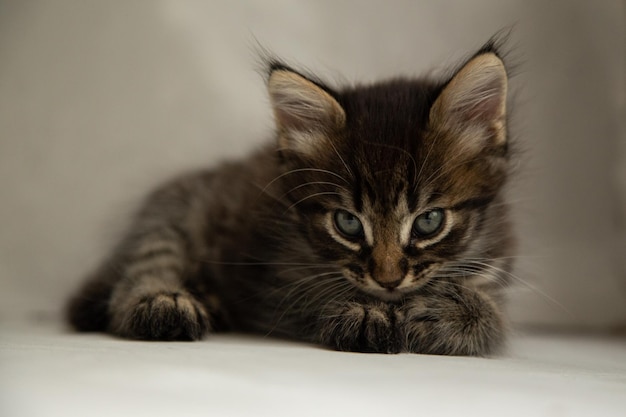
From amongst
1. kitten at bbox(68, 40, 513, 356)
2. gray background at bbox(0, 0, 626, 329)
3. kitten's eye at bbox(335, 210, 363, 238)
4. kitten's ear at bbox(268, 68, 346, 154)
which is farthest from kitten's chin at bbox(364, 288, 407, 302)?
gray background at bbox(0, 0, 626, 329)

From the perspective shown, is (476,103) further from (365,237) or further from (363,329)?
(363,329)

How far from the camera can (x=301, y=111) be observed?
7.35 feet

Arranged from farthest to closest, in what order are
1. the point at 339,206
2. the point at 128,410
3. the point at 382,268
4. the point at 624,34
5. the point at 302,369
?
the point at 624,34 → the point at 339,206 → the point at 382,268 → the point at 302,369 → the point at 128,410

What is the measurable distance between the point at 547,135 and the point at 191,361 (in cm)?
187

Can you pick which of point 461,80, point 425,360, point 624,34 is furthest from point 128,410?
point 624,34

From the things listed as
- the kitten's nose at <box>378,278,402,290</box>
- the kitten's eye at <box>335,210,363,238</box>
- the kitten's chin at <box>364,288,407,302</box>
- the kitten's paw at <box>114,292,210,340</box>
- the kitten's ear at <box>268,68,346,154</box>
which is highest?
the kitten's ear at <box>268,68,346,154</box>

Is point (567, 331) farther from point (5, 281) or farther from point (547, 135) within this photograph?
point (5, 281)

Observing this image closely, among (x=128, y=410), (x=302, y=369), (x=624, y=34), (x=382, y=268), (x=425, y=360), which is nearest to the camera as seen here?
(x=128, y=410)

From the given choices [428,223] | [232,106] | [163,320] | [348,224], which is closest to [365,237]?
[348,224]

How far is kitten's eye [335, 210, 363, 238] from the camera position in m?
2.06

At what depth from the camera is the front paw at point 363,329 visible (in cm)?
191

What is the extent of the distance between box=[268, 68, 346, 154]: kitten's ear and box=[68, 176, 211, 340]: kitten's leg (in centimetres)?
56

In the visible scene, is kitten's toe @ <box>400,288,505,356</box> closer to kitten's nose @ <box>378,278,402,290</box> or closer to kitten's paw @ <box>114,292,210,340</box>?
kitten's nose @ <box>378,278,402,290</box>

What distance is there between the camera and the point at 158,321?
2.09 metres
